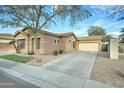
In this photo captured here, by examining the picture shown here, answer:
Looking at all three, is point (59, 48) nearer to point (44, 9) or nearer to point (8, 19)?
point (44, 9)

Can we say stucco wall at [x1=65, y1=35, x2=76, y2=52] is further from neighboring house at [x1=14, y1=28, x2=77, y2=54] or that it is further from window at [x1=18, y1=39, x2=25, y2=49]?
window at [x1=18, y1=39, x2=25, y2=49]

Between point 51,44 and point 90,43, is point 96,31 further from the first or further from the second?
point 51,44

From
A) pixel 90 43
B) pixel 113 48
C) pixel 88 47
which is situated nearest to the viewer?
pixel 113 48

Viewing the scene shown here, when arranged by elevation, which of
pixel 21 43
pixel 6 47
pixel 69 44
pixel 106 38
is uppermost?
pixel 106 38

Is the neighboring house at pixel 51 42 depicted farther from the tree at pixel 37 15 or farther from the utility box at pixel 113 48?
the utility box at pixel 113 48

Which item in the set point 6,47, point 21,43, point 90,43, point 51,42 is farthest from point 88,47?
point 6,47

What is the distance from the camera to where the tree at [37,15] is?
980cm

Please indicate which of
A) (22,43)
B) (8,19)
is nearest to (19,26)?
(8,19)

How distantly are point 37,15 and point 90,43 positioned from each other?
6.00m

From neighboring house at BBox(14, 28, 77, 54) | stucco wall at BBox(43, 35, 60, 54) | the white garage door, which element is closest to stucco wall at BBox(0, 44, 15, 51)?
neighboring house at BBox(14, 28, 77, 54)

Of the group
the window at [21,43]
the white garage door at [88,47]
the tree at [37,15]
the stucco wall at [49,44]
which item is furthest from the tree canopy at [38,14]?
the window at [21,43]

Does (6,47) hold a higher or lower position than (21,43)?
lower

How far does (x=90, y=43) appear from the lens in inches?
537

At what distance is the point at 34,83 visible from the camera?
17.8 ft
